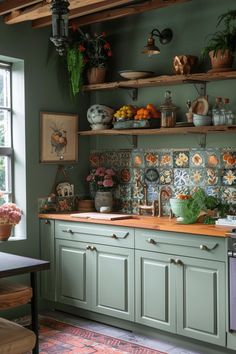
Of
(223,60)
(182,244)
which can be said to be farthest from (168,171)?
(223,60)

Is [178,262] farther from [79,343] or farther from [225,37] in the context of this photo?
[225,37]

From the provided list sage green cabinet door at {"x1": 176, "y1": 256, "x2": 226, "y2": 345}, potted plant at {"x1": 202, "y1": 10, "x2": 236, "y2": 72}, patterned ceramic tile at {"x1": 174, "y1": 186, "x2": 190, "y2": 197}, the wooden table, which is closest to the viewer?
the wooden table

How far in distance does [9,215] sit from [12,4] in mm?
1716

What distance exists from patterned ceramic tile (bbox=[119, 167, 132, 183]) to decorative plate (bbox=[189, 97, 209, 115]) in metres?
0.98

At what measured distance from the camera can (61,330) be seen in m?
4.46

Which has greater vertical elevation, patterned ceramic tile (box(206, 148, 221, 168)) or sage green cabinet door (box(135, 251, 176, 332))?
patterned ceramic tile (box(206, 148, 221, 168))

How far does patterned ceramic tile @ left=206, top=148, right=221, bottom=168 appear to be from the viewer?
14.6ft

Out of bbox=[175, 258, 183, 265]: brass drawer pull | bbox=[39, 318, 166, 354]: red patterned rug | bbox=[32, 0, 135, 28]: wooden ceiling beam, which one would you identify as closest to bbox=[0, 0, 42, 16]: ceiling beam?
bbox=[32, 0, 135, 28]: wooden ceiling beam

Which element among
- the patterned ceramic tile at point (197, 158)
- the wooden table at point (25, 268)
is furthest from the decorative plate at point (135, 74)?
the wooden table at point (25, 268)

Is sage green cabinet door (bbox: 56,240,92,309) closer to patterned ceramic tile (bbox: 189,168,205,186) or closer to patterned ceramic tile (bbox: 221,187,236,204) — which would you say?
patterned ceramic tile (bbox: 189,168,205,186)

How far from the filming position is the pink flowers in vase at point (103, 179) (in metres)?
5.04

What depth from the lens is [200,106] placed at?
4.38 metres

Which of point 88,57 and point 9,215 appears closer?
point 9,215

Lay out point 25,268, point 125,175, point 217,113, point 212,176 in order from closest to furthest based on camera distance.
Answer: point 25,268 < point 217,113 < point 212,176 < point 125,175
